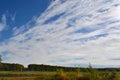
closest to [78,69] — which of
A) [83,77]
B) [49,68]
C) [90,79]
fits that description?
[83,77]

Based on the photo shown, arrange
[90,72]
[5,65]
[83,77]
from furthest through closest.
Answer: [5,65] < [83,77] < [90,72]

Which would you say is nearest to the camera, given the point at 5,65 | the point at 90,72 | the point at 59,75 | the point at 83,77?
the point at 90,72

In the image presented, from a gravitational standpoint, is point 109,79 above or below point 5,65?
below

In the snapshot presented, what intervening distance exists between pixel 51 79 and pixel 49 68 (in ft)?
217

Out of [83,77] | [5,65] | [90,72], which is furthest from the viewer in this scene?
[5,65]

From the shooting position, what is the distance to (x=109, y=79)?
2281 cm

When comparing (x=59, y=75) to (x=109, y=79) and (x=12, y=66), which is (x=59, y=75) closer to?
(x=109, y=79)

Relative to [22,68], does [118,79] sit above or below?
below

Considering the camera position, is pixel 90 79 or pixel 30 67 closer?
pixel 90 79

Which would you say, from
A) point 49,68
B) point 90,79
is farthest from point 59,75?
point 49,68

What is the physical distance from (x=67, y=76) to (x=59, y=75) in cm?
165

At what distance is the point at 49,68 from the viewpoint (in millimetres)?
91750

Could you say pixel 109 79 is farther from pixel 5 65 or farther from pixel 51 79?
pixel 5 65

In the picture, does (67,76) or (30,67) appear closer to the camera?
(67,76)
